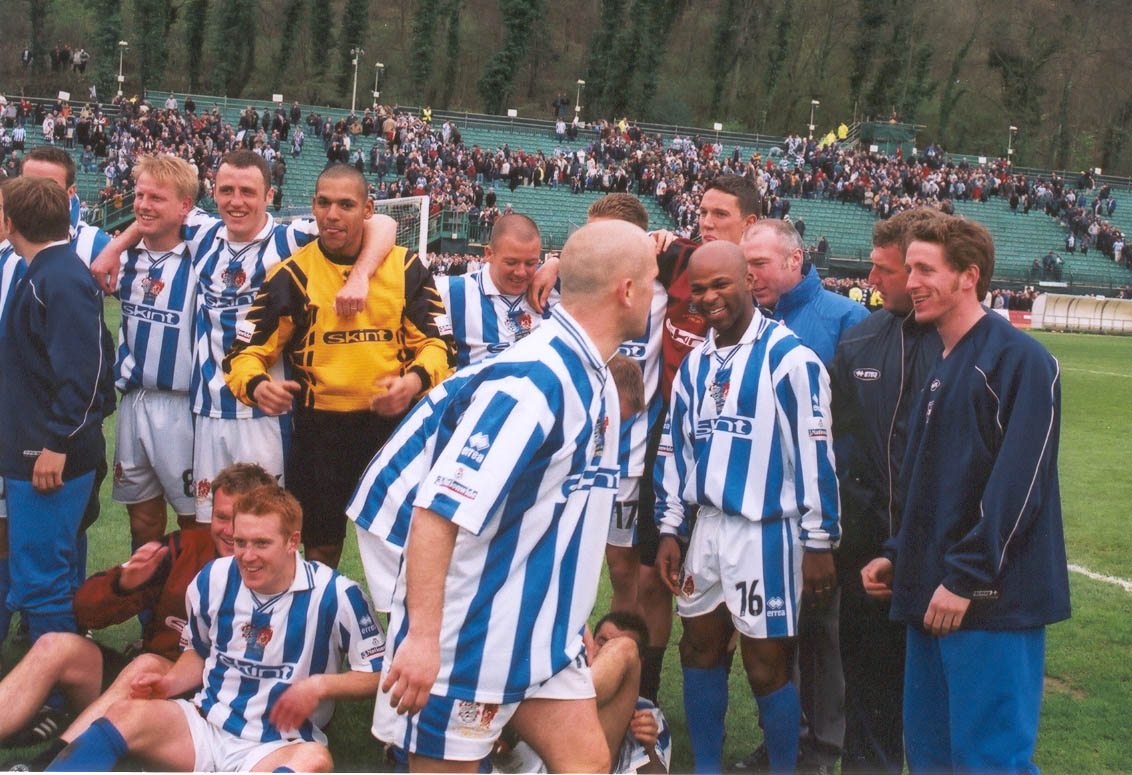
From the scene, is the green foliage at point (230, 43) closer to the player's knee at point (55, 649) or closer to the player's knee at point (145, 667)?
the player's knee at point (55, 649)

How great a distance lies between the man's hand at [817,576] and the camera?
14.2ft

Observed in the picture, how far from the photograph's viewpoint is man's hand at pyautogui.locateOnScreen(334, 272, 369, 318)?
482cm

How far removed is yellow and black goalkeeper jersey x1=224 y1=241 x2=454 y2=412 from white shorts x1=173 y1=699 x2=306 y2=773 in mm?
1491

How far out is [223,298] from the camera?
549 centimetres

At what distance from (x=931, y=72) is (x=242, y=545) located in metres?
85.9

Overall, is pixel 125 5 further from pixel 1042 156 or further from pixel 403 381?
pixel 403 381

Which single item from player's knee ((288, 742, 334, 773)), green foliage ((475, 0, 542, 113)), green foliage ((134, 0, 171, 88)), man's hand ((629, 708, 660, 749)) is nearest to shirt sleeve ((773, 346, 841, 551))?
man's hand ((629, 708, 660, 749))

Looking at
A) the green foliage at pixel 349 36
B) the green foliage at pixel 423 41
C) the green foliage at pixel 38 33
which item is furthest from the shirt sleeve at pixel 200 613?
the green foliage at pixel 423 41

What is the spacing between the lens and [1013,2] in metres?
80.4

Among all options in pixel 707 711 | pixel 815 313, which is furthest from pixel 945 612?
pixel 815 313

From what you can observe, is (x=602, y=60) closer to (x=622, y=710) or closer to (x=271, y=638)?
(x=271, y=638)

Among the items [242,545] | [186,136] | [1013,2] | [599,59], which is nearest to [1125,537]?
[242,545]

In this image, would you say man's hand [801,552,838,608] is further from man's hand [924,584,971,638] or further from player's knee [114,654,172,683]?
player's knee [114,654,172,683]

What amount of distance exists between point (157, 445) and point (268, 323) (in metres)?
1.17
